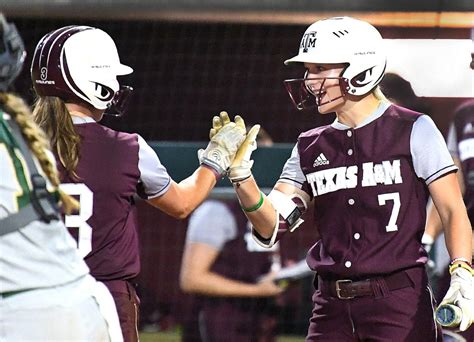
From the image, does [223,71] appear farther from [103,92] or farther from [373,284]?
[373,284]

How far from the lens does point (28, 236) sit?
3012 millimetres

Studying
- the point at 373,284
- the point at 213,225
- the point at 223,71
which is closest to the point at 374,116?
the point at 373,284

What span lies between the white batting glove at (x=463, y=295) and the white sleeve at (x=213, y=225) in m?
2.94

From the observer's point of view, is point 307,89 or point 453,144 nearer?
point 307,89

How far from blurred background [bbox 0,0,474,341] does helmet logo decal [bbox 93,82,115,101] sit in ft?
7.57

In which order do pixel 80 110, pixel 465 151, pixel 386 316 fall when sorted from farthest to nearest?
1. pixel 465 151
2. pixel 80 110
3. pixel 386 316

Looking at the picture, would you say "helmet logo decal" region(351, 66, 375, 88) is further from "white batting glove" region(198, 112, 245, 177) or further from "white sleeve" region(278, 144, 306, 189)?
"white batting glove" region(198, 112, 245, 177)

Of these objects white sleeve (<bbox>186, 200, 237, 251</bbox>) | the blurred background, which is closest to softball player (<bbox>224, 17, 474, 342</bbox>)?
the blurred background

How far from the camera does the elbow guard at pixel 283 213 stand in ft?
14.3

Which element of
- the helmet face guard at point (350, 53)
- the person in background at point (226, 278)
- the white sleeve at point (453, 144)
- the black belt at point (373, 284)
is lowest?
the person in background at point (226, 278)

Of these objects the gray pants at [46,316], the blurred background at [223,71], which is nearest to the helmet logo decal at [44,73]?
the gray pants at [46,316]

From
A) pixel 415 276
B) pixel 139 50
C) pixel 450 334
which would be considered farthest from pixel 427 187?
pixel 139 50

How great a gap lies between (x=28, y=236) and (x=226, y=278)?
13.4 feet

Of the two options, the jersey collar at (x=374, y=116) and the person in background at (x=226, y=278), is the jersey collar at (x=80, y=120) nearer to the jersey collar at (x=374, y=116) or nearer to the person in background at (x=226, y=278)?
the jersey collar at (x=374, y=116)
